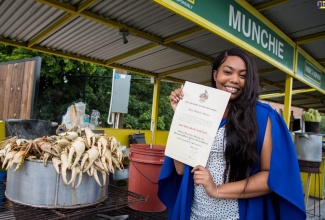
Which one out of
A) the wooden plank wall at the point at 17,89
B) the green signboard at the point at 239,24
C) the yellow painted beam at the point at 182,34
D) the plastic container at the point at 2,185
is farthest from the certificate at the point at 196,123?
the wooden plank wall at the point at 17,89

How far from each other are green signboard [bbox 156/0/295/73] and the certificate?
984mm

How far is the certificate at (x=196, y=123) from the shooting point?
1523 mm

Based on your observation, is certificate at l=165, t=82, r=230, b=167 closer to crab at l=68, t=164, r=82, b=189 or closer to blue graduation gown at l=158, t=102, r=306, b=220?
blue graduation gown at l=158, t=102, r=306, b=220

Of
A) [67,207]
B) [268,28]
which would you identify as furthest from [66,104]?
[67,207]

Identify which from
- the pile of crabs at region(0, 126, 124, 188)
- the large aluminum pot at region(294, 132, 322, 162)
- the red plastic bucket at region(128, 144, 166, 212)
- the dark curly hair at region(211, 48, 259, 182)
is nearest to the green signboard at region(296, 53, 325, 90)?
the large aluminum pot at region(294, 132, 322, 162)

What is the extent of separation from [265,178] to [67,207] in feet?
3.44

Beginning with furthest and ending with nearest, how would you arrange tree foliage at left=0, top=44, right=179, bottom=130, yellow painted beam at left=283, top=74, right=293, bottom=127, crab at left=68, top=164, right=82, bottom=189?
tree foliage at left=0, top=44, right=179, bottom=130 < yellow painted beam at left=283, top=74, right=293, bottom=127 < crab at left=68, top=164, right=82, bottom=189

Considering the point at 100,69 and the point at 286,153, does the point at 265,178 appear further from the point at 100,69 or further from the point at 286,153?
the point at 100,69

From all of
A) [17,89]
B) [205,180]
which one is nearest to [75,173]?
[205,180]

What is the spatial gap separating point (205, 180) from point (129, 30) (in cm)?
282

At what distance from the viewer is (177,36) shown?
404 cm

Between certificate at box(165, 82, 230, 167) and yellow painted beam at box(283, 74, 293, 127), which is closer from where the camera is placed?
certificate at box(165, 82, 230, 167)

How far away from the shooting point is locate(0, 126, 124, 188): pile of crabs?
1.39 m

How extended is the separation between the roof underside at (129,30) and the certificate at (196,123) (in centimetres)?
200
